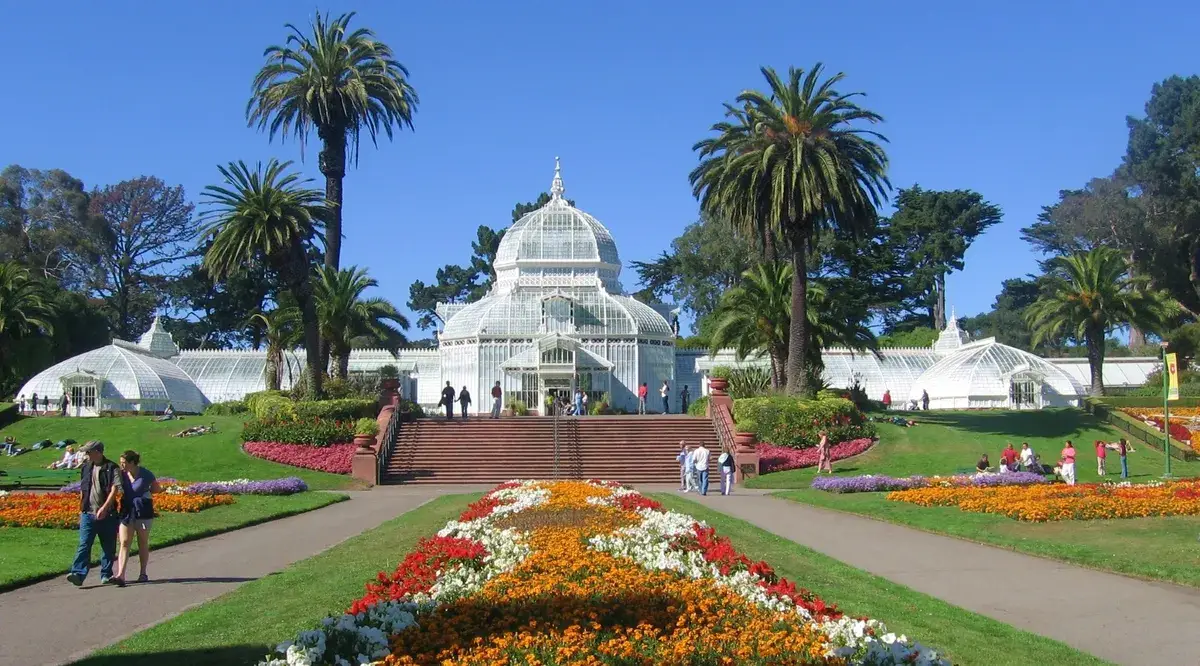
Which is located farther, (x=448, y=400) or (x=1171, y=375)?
(x=448, y=400)

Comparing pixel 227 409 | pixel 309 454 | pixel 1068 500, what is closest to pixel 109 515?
pixel 1068 500

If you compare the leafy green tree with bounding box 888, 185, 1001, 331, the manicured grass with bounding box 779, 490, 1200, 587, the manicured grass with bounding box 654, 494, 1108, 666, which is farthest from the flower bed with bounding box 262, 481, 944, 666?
the leafy green tree with bounding box 888, 185, 1001, 331

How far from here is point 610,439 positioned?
3759 cm

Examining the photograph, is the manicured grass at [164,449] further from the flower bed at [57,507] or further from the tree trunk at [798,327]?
the tree trunk at [798,327]

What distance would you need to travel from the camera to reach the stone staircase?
34.1 m

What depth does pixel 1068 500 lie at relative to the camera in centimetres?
2045

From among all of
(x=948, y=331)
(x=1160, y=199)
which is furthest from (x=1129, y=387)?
(x=1160, y=199)

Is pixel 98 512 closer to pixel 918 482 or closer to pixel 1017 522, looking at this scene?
pixel 1017 522

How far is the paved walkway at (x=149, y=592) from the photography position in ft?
32.4

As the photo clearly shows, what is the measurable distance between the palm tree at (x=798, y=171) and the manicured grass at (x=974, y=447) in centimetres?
401

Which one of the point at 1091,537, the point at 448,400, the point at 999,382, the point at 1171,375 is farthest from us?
the point at 999,382

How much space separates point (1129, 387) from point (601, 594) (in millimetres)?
60653

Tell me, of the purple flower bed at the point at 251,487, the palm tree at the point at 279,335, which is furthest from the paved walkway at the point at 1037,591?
the palm tree at the point at 279,335

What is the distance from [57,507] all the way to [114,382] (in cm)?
3306
